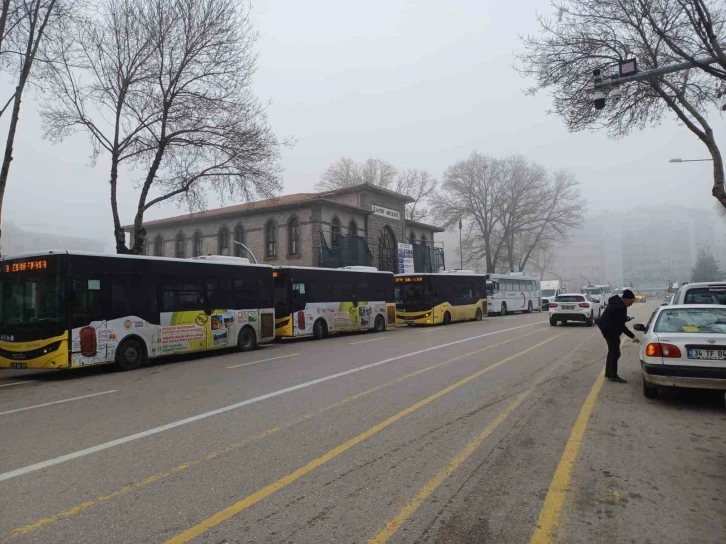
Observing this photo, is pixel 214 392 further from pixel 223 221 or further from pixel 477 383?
pixel 223 221

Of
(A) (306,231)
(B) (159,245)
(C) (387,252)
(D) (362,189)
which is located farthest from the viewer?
(B) (159,245)

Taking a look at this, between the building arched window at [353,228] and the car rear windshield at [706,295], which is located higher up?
the building arched window at [353,228]

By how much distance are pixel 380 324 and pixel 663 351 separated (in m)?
18.0

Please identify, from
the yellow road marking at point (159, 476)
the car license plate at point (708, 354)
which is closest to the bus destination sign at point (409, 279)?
the yellow road marking at point (159, 476)

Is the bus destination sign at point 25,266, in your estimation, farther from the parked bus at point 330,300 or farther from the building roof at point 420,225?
the building roof at point 420,225

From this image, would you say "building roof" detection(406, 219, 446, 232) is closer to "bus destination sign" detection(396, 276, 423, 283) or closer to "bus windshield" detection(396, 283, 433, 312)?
"bus destination sign" detection(396, 276, 423, 283)

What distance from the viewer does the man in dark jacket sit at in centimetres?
881

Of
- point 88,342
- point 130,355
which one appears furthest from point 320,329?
point 88,342

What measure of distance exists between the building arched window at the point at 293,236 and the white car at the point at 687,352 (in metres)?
28.3

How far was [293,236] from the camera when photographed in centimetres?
3438

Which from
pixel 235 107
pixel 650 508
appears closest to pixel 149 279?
pixel 235 107

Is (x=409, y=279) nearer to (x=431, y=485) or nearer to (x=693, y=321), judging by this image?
(x=693, y=321)

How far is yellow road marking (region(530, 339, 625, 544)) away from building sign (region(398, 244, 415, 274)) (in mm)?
32284

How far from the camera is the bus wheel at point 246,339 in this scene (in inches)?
642
